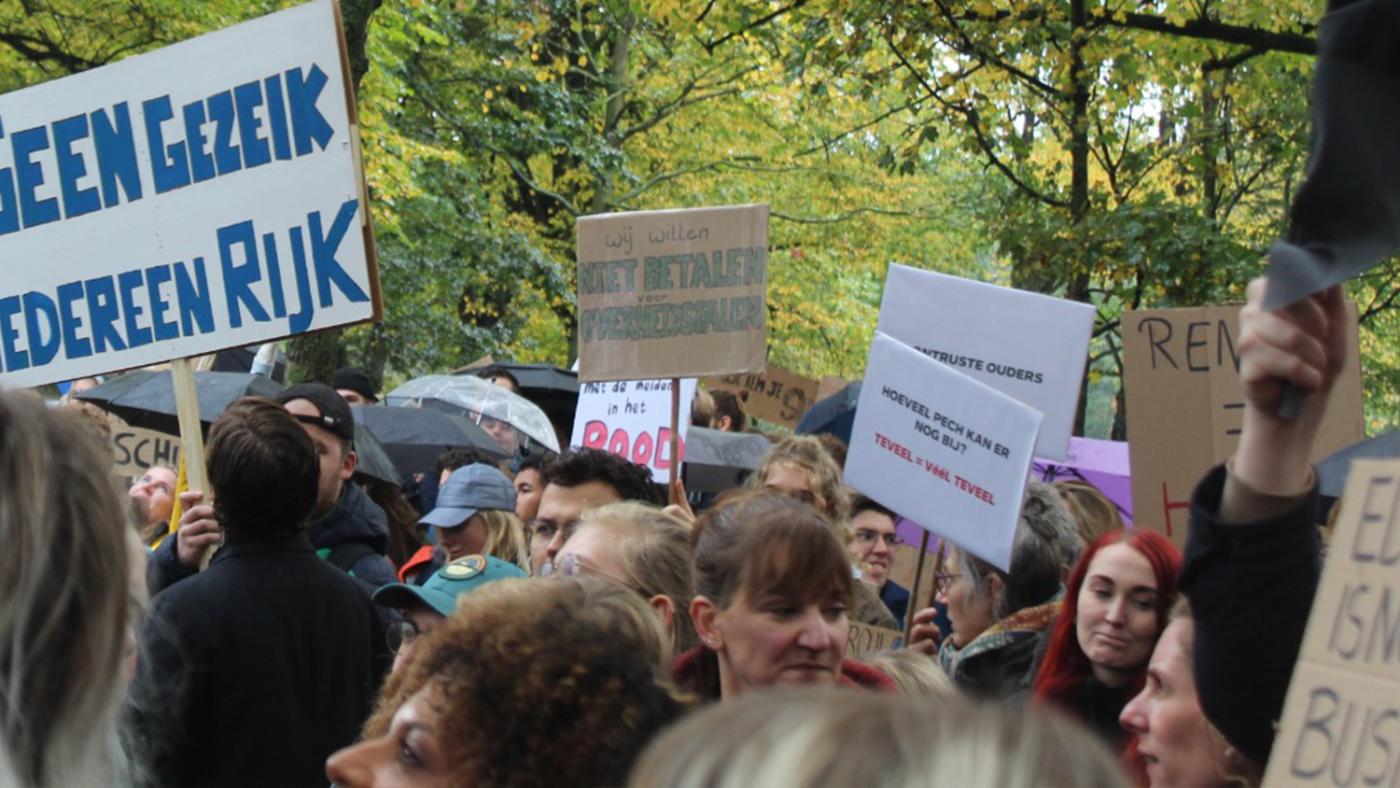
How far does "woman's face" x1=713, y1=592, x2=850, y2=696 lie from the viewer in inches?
136

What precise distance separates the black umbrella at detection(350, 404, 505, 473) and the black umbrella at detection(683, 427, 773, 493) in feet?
4.28

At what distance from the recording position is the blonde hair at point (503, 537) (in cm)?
650

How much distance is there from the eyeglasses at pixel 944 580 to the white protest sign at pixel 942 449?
0.16m

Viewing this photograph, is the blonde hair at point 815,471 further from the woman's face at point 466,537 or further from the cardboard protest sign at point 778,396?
the cardboard protest sign at point 778,396

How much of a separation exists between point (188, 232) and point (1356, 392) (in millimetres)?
3579

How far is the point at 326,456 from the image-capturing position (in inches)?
222

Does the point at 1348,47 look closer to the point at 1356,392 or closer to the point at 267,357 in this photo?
the point at 1356,392

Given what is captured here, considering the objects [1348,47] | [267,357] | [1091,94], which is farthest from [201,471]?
[1091,94]

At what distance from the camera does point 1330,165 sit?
1950 millimetres

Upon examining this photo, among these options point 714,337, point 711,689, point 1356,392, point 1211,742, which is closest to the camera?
point 1211,742

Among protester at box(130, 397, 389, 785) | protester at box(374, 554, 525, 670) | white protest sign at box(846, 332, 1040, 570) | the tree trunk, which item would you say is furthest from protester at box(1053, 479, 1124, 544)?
the tree trunk

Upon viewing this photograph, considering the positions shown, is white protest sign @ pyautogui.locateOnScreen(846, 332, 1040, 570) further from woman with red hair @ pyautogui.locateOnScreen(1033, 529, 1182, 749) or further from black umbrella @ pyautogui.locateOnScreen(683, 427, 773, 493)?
black umbrella @ pyautogui.locateOnScreen(683, 427, 773, 493)

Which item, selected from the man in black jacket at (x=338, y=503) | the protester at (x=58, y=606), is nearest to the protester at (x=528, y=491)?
the man in black jacket at (x=338, y=503)

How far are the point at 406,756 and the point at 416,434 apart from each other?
789 cm
